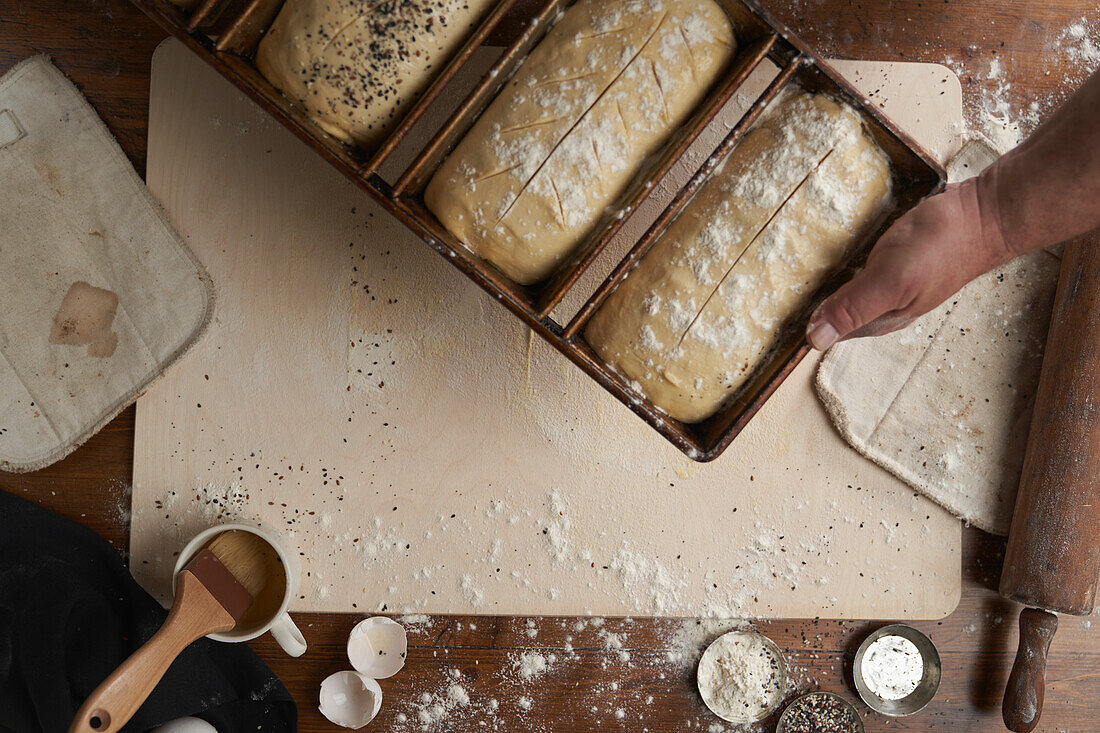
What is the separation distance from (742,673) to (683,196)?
1.24m

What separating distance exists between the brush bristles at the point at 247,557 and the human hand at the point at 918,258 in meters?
1.40

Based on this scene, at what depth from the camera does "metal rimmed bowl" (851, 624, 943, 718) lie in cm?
191

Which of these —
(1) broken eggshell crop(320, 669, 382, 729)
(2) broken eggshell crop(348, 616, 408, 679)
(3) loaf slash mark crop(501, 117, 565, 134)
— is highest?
(3) loaf slash mark crop(501, 117, 565, 134)

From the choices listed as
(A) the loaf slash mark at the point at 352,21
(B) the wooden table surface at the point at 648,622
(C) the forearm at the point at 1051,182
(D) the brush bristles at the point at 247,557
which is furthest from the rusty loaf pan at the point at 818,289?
(D) the brush bristles at the point at 247,557

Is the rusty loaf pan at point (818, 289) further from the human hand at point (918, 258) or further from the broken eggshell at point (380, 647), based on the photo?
the broken eggshell at point (380, 647)

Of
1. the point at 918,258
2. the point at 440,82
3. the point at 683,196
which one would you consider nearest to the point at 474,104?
the point at 440,82

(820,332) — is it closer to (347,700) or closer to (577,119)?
(577,119)

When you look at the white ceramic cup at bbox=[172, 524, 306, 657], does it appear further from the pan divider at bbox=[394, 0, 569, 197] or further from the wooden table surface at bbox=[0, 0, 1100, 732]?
the pan divider at bbox=[394, 0, 569, 197]

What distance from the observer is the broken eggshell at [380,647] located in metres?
1.91

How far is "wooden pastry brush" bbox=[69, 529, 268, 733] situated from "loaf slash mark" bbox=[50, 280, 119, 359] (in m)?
0.61

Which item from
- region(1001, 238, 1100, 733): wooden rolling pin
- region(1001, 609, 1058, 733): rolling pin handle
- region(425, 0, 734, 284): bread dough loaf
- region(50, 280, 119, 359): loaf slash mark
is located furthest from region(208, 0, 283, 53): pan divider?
region(1001, 609, 1058, 733): rolling pin handle

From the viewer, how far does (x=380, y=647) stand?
1.92 metres

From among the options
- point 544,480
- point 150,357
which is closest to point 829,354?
point 544,480

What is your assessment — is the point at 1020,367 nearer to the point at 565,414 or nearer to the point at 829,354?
the point at 829,354
